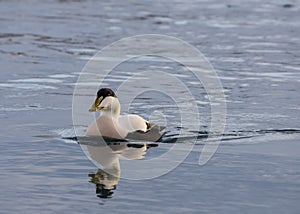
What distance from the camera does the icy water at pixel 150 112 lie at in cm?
837

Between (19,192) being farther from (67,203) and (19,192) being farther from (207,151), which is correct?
(207,151)

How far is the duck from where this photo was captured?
36.2ft

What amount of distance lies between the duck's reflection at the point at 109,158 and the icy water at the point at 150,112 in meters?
0.05

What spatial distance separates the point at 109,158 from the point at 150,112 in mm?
3108

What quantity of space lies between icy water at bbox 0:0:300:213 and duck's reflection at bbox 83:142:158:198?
5 cm

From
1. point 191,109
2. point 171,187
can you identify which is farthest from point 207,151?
point 191,109

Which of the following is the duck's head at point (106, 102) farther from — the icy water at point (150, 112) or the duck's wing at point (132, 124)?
the icy water at point (150, 112)

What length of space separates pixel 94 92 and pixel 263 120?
3423 millimetres

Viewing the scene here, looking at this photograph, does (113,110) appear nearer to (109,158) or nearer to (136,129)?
A: (136,129)

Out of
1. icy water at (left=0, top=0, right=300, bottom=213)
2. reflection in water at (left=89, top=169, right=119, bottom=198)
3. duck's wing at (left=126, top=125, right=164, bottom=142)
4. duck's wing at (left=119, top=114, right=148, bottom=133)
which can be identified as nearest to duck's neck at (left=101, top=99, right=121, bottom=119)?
duck's wing at (left=119, top=114, right=148, bottom=133)

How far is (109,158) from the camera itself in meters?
10.2

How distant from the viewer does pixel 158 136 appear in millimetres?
11328

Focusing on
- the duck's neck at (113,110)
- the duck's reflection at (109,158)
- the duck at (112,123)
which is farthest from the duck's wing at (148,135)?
the duck's neck at (113,110)

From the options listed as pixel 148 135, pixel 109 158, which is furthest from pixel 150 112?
pixel 109 158
